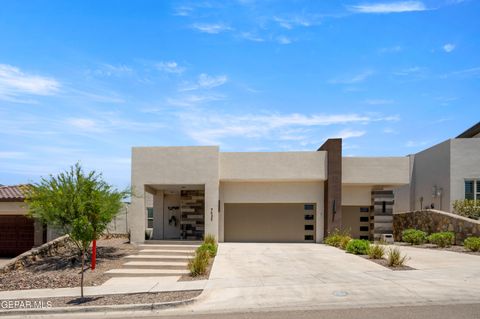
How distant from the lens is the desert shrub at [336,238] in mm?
21286

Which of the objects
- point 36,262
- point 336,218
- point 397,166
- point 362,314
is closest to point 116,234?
point 36,262

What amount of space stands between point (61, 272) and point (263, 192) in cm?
1181

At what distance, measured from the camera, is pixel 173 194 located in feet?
90.0

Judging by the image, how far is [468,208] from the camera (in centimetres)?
2530

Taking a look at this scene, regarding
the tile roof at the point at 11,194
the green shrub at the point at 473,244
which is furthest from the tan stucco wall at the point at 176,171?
the green shrub at the point at 473,244

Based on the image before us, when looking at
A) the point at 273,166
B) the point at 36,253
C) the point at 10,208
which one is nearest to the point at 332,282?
the point at 273,166

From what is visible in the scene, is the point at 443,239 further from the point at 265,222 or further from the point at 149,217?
the point at 149,217

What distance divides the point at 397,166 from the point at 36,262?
17.6 m

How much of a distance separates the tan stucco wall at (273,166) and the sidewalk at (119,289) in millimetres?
9964

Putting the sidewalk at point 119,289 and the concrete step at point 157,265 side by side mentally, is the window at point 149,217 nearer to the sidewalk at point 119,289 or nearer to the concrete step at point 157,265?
the concrete step at point 157,265

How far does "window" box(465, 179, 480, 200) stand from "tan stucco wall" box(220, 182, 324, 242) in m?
9.20

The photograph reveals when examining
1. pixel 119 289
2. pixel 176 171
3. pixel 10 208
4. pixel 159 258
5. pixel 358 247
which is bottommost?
pixel 119 289

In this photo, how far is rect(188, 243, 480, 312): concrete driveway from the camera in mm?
11008

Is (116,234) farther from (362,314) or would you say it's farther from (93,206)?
(362,314)
